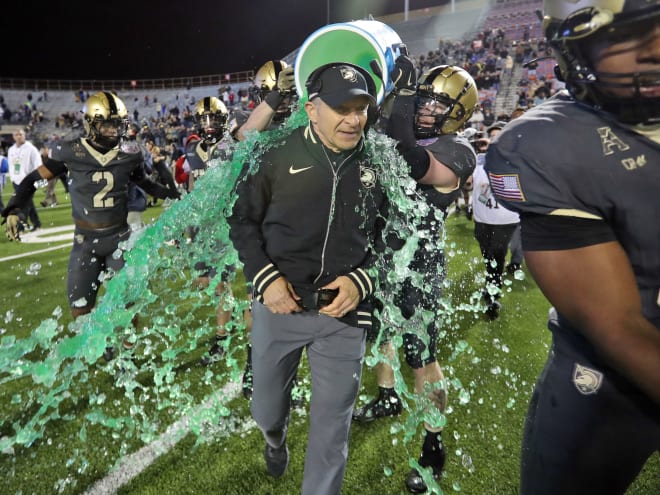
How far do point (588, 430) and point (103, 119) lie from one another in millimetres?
4287

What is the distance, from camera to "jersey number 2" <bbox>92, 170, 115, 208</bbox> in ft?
13.1

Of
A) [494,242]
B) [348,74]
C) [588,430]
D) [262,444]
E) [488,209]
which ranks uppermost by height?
[348,74]

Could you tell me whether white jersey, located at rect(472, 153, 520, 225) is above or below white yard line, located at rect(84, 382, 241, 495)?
above

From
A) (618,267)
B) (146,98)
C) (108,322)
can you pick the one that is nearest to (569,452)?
(618,267)

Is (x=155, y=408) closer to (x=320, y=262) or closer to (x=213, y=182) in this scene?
(x=213, y=182)

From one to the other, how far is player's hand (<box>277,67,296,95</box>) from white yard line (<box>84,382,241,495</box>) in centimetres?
258

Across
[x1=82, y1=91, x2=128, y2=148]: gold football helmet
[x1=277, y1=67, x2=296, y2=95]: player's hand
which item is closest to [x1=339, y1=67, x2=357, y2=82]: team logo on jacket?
[x1=277, y1=67, x2=296, y2=95]: player's hand

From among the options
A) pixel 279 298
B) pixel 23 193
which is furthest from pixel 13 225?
pixel 279 298

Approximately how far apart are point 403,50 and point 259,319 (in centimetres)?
179

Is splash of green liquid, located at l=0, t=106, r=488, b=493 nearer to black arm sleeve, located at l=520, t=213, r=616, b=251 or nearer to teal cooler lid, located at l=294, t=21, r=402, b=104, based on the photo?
teal cooler lid, located at l=294, t=21, r=402, b=104

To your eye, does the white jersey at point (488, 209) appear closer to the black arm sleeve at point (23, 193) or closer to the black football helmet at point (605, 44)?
the black football helmet at point (605, 44)

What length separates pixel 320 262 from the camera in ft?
7.32

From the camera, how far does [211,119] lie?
15.9 feet

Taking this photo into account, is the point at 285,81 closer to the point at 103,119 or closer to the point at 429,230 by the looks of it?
the point at 429,230
